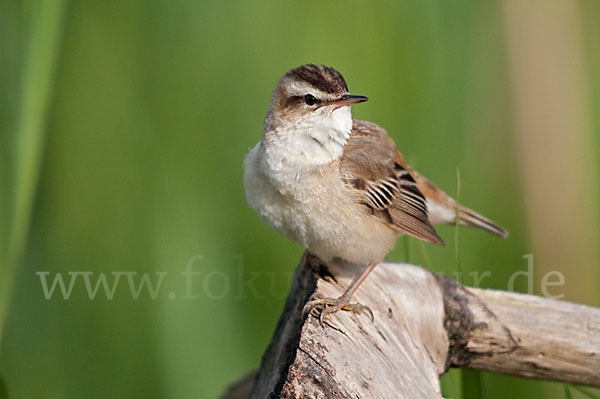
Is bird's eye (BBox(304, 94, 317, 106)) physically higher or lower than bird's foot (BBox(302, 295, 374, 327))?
higher

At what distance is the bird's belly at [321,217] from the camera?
280 cm

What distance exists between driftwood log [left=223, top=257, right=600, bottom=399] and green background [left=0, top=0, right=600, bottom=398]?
482mm

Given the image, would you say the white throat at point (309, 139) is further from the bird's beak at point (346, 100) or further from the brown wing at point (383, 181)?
the brown wing at point (383, 181)

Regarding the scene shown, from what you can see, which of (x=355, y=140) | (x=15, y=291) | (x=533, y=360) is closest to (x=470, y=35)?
(x=355, y=140)

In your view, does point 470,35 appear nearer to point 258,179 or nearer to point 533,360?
point 258,179

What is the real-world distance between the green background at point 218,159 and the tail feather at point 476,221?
216 millimetres

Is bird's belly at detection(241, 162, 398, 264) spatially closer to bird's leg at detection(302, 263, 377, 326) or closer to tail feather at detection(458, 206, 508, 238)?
bird's leg at detection(302, 263, 377, 326)

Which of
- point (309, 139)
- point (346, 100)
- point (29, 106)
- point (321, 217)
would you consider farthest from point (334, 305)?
point (29, 106)

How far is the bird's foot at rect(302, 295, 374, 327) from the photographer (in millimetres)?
2446

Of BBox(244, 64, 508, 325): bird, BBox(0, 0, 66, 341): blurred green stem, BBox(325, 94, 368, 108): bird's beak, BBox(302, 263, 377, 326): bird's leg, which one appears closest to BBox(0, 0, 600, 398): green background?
BBox(244, 64, 508, 325): bird

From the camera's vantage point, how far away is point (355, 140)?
3125 mm

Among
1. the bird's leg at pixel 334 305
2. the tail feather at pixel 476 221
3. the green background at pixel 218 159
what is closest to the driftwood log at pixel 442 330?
the bird's leg at pixel 334 305

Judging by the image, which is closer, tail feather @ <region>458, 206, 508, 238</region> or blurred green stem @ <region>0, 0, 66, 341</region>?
blurred green stem @ <region>0, 0, 66, 341</region>

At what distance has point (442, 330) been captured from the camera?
2.74m
